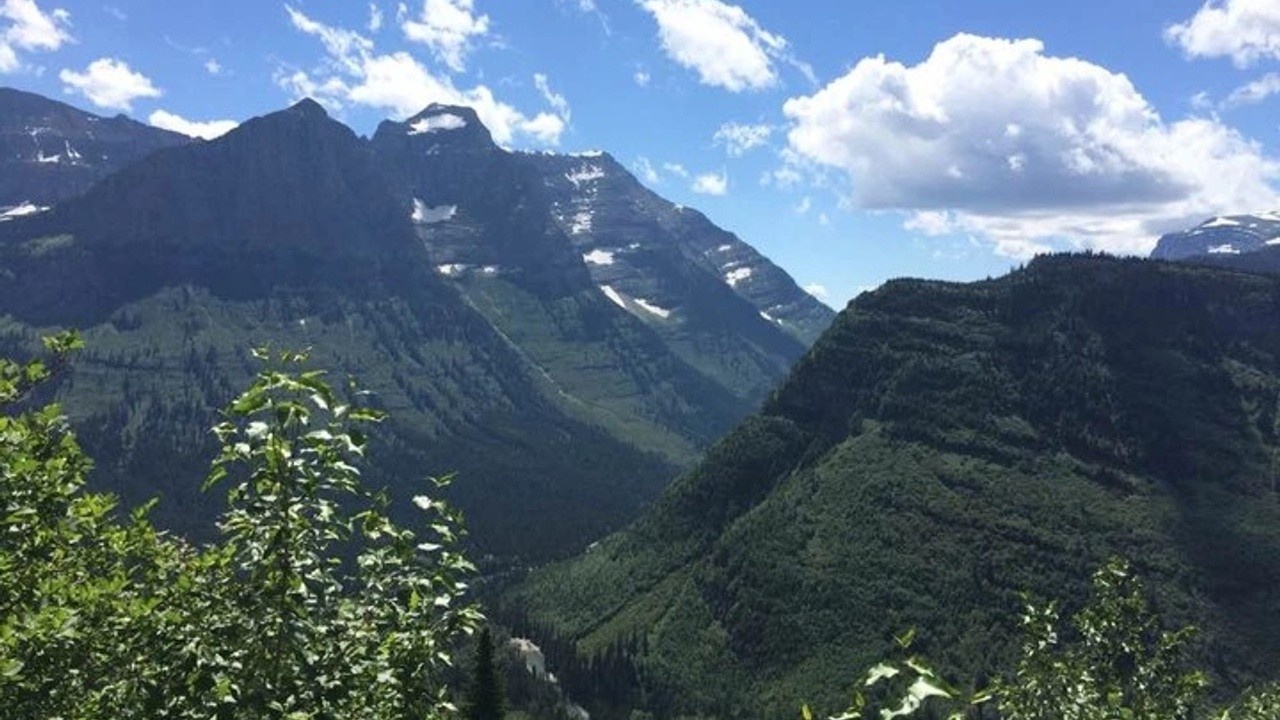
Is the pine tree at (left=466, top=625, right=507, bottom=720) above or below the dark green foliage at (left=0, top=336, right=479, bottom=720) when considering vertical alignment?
below

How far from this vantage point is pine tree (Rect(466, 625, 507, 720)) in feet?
312

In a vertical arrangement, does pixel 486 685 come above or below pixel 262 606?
below

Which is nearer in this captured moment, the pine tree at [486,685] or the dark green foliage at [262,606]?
the dark green foliage at [262,606]

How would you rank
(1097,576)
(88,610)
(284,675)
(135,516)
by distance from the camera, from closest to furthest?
(284,675)
(88,610)
(135,516)
(1097,576)

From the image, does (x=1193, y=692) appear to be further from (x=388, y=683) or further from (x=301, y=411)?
(x=301, y=411)

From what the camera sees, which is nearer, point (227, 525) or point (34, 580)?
point (227, 525)

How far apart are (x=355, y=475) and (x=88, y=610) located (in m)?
5.85

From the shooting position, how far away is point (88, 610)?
49.3ft

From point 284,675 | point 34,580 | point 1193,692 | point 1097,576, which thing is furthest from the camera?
point 1097,576

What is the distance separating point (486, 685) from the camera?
9694 cm

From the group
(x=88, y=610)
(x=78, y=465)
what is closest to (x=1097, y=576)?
(x=88, y=610)

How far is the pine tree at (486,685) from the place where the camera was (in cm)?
9519

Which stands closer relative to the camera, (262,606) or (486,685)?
(262,606)

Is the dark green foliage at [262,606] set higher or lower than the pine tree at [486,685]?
higher
